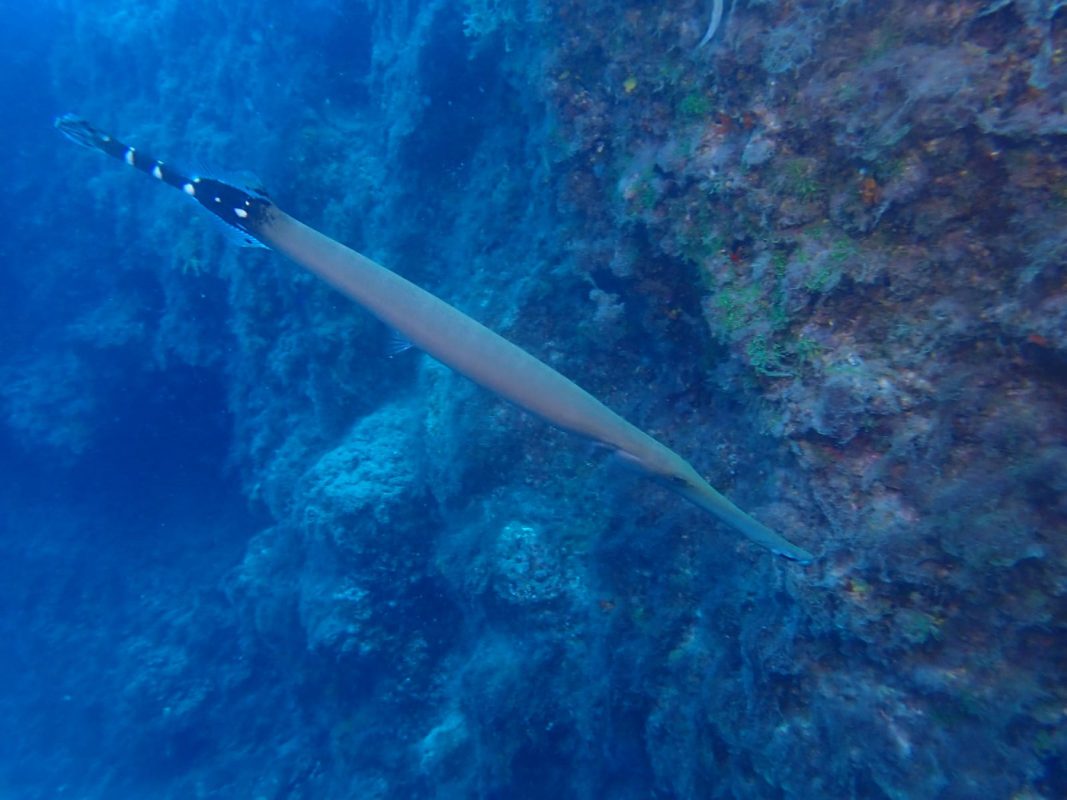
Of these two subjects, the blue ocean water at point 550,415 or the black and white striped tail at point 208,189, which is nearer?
the blue ocean water at point 550,415

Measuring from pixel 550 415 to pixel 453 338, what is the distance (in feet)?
2.98

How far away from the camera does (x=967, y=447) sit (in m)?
2.82

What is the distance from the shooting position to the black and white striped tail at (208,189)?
434 centimetres

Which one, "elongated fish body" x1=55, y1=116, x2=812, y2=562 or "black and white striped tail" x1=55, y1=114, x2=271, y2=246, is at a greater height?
"black and white striped tail" x1=55, y1=114, x2=271, y2=246

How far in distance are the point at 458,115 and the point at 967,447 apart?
8792 millimetres

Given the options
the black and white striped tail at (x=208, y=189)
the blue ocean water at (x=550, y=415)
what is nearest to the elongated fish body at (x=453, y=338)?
the black and white striped tail at (x=208, y=189)

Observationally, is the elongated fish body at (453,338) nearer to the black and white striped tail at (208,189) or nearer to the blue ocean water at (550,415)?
the black and white striped tail at (208,189)

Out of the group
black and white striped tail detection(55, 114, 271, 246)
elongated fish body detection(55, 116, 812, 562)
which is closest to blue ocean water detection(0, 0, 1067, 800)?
black and white striped tail detection(55, 114, 271, 246)

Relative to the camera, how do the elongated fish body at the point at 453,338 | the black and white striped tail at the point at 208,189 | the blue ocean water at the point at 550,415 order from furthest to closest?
the black and white striped tail at the point at 208,189, the elongated fish body at the point at 453,338, the blue ocean water at the point at 550,415

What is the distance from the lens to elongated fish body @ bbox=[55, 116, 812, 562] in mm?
3428

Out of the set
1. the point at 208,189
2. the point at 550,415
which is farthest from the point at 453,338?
the point at 208,189

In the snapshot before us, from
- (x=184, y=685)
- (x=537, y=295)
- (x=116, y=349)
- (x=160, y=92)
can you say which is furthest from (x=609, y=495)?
(x=160, y=92)

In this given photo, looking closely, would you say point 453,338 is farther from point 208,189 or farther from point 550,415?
Answer: point 208,189

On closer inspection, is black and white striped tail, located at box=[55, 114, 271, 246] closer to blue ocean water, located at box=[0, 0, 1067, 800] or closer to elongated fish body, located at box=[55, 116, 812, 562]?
elongated fish body, located at box=[55, 116, 812, 562]
